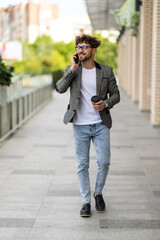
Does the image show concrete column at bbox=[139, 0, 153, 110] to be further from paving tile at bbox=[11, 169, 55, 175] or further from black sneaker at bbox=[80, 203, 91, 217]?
black sneaker at bbox=[80, 203, 91, 217]

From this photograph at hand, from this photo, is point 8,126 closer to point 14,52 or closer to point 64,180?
point 64,180

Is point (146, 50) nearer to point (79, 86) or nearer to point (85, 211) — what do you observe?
point (79, 86)

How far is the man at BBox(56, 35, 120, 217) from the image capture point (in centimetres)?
447

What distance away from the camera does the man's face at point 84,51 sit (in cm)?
445

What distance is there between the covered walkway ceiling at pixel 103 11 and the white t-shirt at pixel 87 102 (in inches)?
A: 517

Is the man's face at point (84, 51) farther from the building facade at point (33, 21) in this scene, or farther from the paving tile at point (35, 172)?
the building facade at point (33, 21)

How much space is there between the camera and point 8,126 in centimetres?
1003

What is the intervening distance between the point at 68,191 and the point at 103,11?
1897cm

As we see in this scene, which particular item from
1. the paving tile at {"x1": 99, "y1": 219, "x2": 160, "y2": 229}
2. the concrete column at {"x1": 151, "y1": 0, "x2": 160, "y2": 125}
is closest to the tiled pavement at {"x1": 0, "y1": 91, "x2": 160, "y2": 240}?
the paving tile at {"x1": 99, "y1": 219, "x2": 160, "y2": 229}

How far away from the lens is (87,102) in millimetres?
4559

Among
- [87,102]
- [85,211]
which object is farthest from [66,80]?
[85,211]

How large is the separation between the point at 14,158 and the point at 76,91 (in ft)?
11.6

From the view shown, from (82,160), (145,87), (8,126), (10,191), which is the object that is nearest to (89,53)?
(82,160)

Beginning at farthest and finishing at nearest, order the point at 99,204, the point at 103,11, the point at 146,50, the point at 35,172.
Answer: the point at 103,11
the point at 146,50
the point at 35,172
the point at 99,204
